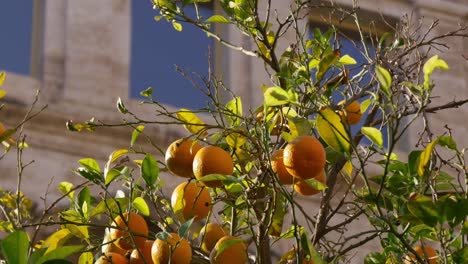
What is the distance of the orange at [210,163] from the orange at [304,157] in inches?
6.7

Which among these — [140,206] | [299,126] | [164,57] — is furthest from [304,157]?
[164,57]

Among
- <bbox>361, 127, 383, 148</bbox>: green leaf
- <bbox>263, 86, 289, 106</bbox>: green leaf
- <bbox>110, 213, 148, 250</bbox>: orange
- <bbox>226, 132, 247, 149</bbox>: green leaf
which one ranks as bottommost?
<bbox>110, 213, 148, 250</bbox>: orange

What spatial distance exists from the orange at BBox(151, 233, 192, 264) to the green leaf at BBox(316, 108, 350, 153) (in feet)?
1.37

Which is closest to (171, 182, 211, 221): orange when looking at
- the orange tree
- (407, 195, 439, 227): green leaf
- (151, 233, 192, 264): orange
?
the orange tree

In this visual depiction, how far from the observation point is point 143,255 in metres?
2.79

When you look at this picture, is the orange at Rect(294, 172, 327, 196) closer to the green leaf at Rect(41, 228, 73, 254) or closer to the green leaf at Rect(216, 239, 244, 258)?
the green leaf at Rect(216, 239, 244, 258)

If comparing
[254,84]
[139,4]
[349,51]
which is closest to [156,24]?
[139,4]

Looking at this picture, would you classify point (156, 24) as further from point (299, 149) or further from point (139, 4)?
point (299, 149)

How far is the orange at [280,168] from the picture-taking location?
2.90 m

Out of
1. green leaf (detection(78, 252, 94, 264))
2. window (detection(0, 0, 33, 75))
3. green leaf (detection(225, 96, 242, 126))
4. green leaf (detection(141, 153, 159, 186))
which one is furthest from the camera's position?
window (detection(0, 0, 33, 75))

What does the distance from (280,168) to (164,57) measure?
485 centimetres

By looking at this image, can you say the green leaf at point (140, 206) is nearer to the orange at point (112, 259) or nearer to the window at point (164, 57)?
the orange at point (112, 259)

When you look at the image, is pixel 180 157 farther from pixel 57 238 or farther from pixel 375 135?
pixel 375 135

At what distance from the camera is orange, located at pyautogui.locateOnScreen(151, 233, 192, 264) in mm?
2709
